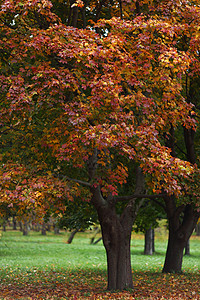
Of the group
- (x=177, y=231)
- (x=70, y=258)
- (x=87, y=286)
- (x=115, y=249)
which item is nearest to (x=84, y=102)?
(x=115, y=249)

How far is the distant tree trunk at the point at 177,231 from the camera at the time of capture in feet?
49.4

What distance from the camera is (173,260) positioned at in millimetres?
15516

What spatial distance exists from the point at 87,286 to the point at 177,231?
467 centimetres

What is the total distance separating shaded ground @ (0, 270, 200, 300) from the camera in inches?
429

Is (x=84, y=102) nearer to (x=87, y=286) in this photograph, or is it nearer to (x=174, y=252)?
(x=87, y=286)

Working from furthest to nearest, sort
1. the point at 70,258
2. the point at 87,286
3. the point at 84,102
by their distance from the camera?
1. the point at 70,258
2. the point at 87,286
3. the point at 84,102

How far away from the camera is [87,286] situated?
41.4ft

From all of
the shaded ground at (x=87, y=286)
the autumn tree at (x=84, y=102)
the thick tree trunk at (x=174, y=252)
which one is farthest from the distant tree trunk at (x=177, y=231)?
the autumn tree at (x=84, y=102)

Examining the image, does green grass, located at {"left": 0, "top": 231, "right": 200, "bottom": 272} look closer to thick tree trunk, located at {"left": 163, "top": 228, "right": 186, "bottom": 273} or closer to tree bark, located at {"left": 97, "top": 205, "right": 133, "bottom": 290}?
thick tree trunk, located at {"left": 163, "top": 228, "right": 186, "bottom": 273}

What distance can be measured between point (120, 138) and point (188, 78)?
6419 mm

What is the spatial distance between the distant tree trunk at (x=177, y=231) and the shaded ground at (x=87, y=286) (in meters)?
0.65

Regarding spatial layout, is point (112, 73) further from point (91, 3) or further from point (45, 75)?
point (91, 3)

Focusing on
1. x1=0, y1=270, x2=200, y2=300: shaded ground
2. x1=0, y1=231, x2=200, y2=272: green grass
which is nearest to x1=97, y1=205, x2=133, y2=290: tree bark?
x1=0, y1=270, x2=200, y2=300: shaded ground

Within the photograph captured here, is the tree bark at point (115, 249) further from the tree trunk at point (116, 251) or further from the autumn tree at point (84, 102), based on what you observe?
the autumn tree at point (84, 102)
